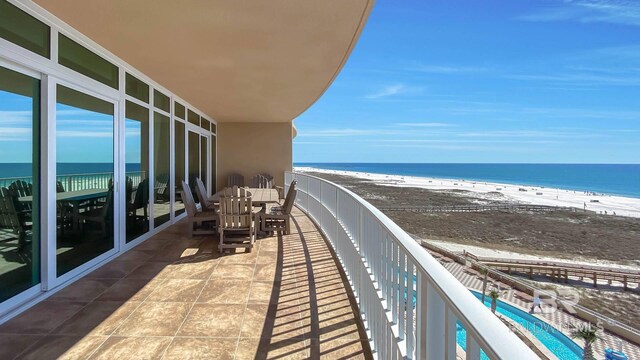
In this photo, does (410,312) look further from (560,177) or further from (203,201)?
(560,177)

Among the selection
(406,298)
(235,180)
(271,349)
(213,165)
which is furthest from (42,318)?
(235,180)

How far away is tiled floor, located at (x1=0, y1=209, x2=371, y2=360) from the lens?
208 cm

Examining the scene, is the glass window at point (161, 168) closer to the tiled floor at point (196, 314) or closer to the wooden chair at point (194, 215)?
the wooden chair at point (194, 215)

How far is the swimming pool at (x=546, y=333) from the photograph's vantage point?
27.8 feet

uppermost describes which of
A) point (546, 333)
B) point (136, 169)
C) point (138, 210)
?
point (136, 169)

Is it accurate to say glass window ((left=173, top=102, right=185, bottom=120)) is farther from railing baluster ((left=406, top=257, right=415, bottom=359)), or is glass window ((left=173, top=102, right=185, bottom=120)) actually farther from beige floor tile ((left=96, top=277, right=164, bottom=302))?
railing baluster ((left=406, top=257, right=415, bottom=359))

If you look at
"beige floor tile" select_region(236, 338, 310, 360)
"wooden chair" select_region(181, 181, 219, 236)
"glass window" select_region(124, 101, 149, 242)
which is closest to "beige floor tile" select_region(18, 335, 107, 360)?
"beige floor tile" select_region(236, 338, 310, 360)

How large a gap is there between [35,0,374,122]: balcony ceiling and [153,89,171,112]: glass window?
188 millimetres

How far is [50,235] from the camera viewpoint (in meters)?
2.91

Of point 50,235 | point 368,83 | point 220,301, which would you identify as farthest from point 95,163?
point 368,83

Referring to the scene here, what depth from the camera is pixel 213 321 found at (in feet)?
8.00

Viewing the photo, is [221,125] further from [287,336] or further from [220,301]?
[287,336]

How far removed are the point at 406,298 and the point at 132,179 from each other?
13.4 ft

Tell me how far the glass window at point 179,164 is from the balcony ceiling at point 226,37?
94cm
